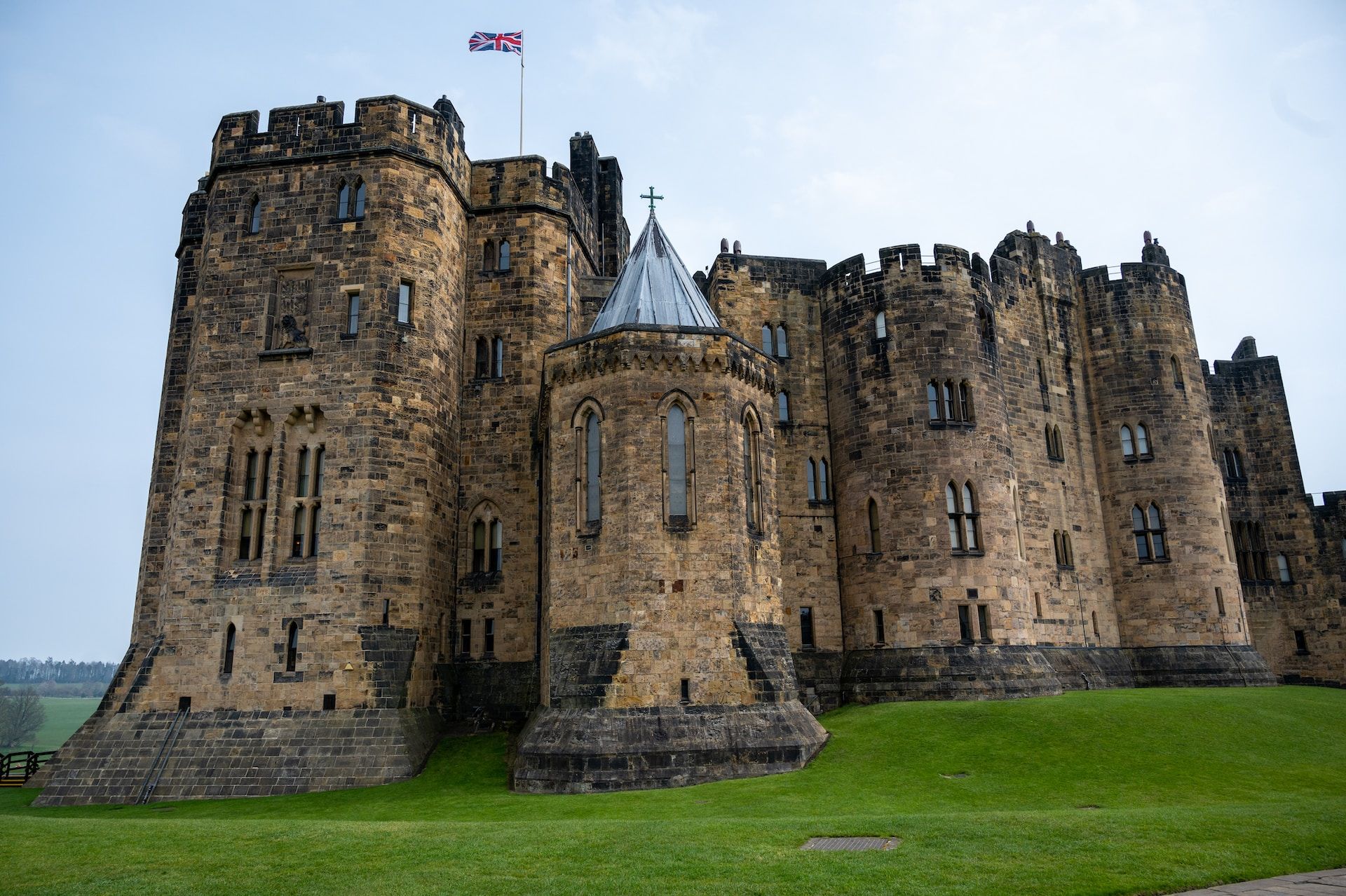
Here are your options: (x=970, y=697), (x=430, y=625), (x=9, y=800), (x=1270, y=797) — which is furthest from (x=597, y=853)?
(x=9, y=800)

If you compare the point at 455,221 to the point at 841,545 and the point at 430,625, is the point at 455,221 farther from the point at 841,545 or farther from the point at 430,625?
the point at 841,545

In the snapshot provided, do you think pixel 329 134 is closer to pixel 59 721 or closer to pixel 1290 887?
pixel 1290 887

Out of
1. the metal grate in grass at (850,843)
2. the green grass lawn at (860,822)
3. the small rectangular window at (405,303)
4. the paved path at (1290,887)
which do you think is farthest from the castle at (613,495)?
the paved path at (1290,887)

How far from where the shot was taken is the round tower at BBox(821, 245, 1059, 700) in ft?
94.5

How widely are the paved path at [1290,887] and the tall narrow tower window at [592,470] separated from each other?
1612 cm

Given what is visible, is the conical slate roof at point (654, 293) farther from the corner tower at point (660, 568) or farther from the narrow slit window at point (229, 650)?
the narrow slit window at point (229, 650)

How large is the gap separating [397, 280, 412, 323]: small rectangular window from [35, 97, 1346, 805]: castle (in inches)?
2.9

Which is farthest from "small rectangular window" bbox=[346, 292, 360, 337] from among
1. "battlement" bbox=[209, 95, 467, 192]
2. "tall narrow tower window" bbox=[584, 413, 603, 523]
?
"tall narrow tower window" bbox=[584, 413, 603, 523]

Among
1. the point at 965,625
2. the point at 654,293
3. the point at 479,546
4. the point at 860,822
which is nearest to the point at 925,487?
the point at 965,625

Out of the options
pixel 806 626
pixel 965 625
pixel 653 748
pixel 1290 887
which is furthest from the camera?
pixel 806 626

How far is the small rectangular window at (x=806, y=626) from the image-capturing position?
31.3m

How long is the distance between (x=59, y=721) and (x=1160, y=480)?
150 meters

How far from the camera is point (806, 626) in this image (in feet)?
103

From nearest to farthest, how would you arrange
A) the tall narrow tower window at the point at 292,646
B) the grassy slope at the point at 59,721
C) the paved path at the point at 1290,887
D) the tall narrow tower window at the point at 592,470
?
the paved path at the point at 1290,887, the tall narrow tower window at the point at 592,470, the tall narrow tower window at the point at 292,646, the grassy slope at the point at 59,721
